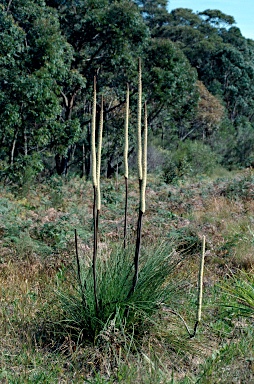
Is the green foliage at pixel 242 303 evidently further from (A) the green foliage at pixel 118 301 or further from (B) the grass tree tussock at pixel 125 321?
(A) the green foliage at pixel 118 301

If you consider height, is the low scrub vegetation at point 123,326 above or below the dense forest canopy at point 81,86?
below

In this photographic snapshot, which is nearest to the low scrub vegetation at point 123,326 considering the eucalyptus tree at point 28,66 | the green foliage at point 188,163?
the eucalyptus tree at point 28,66

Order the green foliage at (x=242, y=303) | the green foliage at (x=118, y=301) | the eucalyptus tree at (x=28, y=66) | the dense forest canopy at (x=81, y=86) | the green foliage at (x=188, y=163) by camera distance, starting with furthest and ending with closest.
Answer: the green foliage at (x=188, y=163), the dense forest canopy at (x=81, y=86), the eucalyptus tree at (x=28, y=66), the green foliage at (x=242, y=303), the green foliage at (x=118, y=301)

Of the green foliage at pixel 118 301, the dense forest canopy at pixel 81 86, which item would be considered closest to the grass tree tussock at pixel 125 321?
the green foliage at pixel 118 301

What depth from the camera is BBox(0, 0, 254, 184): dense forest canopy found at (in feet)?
42.1

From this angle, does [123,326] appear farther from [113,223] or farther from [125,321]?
[113,223]

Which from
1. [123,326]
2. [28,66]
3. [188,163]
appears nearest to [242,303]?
[123,326]

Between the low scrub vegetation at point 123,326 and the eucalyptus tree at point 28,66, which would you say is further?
the eucalyptus tree at point 28,66

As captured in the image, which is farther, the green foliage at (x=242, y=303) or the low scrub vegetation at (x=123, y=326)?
the green foliage at (x=242, y=303)

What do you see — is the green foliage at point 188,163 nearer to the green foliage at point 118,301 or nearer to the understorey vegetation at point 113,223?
the understorey vegetation at point 113,223

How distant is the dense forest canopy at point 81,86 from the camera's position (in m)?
12.8

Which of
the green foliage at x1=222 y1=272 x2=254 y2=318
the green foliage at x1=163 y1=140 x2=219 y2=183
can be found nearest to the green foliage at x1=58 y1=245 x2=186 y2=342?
the green foliage at x1=222 y1=272 x2=254 y2=318

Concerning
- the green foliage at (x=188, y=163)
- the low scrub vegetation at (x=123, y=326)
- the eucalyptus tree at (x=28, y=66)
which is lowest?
the low scrub vegetation at (x=123, y=326)

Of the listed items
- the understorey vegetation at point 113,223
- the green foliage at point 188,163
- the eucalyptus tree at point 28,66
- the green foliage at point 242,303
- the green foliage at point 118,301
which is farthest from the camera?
the green foliage at point 188,163
